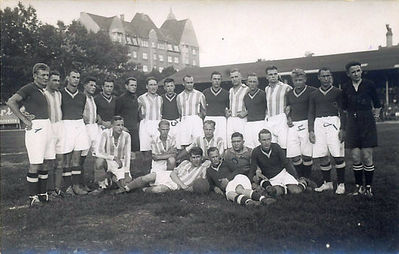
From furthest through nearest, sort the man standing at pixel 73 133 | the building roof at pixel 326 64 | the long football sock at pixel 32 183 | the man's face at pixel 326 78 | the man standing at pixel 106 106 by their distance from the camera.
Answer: the building roof at pixel 326 64
the man standing at pixel 106 106
the man standing at pixel 73 133
the man's face at pixel 326 78
the long football sock at pixel 32 183

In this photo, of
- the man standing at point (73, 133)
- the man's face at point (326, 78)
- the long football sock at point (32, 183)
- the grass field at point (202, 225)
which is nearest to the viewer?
the grass field at point (202, 225)

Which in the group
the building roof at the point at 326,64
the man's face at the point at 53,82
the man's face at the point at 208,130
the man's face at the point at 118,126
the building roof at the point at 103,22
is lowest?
the man's face at the point at 208,130

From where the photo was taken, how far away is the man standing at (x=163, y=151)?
5.71m

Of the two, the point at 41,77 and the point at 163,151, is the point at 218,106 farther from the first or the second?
the point at 41,77

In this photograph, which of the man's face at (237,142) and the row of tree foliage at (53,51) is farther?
the row of tree foliage at (53,51)

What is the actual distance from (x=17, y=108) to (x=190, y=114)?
281cm

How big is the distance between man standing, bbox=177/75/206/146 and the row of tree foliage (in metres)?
16.6

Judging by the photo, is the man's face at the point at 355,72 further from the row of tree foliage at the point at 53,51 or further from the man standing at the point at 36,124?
→ the row of tree foliage at the point at 53,51

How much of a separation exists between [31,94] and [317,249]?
4.03 meters

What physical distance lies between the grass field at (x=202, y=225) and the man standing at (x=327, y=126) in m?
0.40

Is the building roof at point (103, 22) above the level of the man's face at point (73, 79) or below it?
above

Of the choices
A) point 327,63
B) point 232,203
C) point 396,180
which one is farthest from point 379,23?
point 327,63

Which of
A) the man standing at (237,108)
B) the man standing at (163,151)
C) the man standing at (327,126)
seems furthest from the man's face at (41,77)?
the man standing at (327,126)

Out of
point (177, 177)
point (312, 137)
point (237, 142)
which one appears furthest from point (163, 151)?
point (312, 137)
